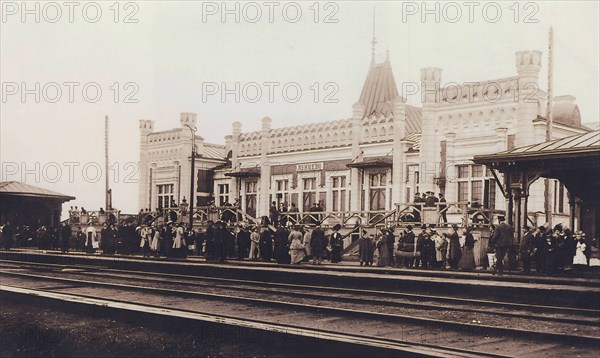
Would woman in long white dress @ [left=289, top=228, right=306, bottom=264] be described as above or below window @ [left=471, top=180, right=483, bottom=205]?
below

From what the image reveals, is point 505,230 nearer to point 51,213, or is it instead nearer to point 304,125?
point 304,125

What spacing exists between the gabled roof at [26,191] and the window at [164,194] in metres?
4.99

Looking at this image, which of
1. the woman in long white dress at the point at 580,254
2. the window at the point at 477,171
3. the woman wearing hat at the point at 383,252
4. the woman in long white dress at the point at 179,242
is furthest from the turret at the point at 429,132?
the woman in long white dress at the point at 179,242

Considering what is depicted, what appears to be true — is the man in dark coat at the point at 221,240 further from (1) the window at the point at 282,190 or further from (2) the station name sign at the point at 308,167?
(1) the window at the point at 282,190

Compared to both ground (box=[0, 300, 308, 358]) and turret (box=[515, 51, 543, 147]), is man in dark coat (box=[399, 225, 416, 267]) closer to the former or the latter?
turret (box=[515, 51, 543, 147])

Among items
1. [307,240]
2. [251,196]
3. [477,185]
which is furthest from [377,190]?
[251,196]

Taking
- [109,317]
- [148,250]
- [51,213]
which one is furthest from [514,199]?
[51,213]

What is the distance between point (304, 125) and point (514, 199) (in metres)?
15.7

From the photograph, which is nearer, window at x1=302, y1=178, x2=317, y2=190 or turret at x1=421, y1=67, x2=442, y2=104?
turret at x1=421, y1=67, x2=442, y2=104

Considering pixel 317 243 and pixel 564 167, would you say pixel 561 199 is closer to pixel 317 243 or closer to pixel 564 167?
pixel 564 167

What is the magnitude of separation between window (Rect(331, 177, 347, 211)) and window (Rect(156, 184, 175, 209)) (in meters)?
11.8

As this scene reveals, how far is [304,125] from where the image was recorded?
32438mm

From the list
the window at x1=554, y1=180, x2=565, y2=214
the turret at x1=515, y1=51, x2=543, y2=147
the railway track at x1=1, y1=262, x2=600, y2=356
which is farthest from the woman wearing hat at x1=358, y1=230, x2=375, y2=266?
the window at x1=554, y1=180, x2=565, y2=214

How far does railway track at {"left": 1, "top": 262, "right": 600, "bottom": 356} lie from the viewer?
939cm
